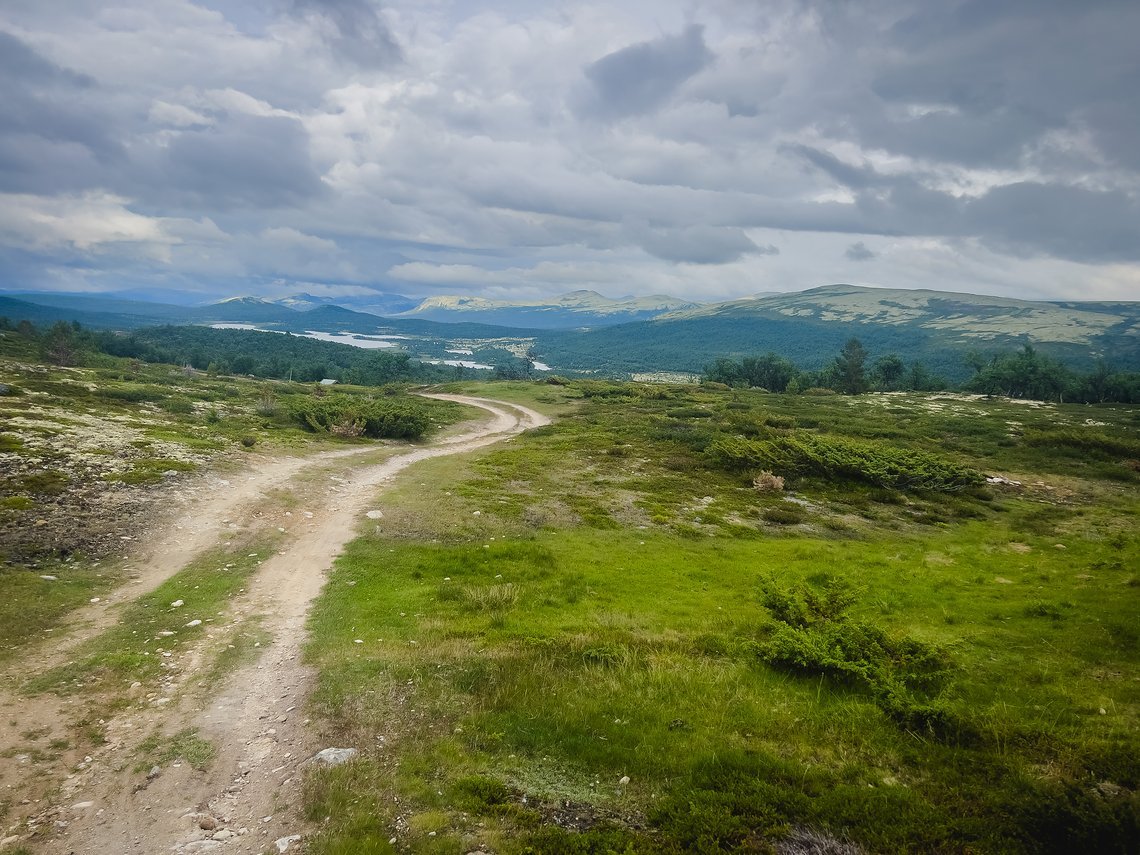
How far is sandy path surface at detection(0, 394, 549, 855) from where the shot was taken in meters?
7.20

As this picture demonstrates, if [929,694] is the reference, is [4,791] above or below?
above

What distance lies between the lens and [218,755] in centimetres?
890

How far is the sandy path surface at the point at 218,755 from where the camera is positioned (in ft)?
23.6

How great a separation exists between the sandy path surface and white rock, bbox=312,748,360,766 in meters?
0.25

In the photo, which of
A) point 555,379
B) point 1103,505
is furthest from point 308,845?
point 555,379

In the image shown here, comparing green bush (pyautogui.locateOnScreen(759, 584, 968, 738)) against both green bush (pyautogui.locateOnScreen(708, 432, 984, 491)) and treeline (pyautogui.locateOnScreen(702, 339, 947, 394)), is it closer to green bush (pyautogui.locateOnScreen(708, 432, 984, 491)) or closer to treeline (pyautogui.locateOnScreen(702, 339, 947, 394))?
green bush (pyautogui.locateOnScreen(708, 432, 984, 491))

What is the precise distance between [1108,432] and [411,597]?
223ft

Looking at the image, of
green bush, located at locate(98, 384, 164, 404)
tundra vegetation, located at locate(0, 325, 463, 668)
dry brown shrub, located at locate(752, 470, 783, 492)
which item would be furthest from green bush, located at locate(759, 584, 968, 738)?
green bush, located at locate(98, 384, 164, 404)

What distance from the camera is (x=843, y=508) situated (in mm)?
30266

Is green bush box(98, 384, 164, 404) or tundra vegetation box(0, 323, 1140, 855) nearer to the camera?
tundra vegetation box(0, 323, 1140, 855)

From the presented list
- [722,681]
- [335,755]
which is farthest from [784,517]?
[335,755]

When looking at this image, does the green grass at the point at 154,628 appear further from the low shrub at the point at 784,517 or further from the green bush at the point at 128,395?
the green bush at the point at 128,395

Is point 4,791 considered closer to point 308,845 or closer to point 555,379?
point 308,845

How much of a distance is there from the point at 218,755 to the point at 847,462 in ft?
116
